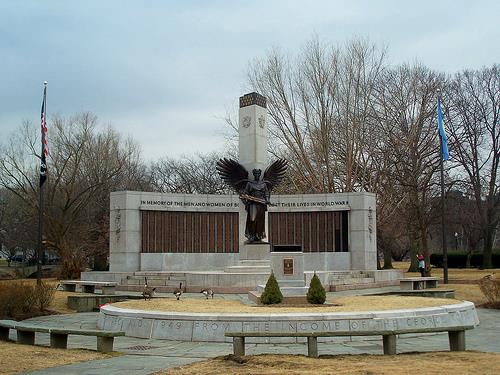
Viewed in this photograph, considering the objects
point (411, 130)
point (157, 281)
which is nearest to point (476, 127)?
point (411, 130)

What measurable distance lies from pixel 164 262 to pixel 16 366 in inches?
802

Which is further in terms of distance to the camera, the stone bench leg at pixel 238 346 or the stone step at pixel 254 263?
the stone step at pixel 254 263

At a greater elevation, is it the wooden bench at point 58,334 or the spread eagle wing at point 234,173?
the spread eagle wing at point 234,173

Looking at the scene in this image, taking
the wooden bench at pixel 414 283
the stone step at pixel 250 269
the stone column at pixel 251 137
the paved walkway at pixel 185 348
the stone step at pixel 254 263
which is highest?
the stone column at pixel 251 137

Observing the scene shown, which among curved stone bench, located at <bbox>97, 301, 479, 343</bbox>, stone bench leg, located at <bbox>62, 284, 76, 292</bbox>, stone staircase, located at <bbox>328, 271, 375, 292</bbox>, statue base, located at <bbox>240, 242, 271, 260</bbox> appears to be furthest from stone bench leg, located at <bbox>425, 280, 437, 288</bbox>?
stone bench leg, located at <bbox>62, 284, 76, 292</bbox>

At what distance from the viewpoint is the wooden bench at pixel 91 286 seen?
23.6 metres

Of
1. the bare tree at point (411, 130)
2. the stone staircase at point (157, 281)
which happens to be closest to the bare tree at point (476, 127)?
the bare tree at point (411, 130)

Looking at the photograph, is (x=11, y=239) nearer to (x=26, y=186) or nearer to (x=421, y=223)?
(x=26, y=186)

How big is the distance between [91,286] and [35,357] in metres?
14.9

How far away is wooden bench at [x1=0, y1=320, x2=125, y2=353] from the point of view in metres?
11.5

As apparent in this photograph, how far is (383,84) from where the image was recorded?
148 ft

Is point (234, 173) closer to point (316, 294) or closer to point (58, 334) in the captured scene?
point (316, 294)

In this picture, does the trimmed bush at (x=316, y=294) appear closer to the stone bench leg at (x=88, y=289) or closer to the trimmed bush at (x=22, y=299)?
the trimmed bush at (x=22, y=299)

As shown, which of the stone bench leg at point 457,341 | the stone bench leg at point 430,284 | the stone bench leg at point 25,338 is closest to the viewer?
the stone bench leg at point 457,341
